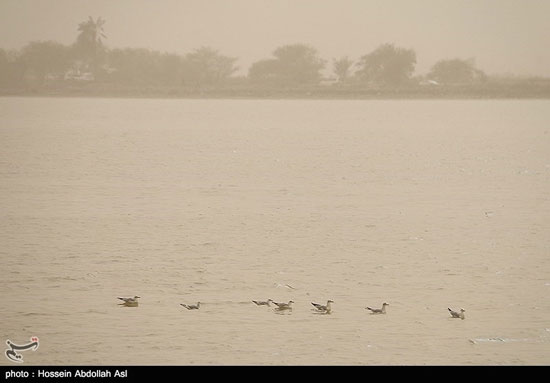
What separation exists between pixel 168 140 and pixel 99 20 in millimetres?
60488

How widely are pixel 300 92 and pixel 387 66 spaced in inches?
316

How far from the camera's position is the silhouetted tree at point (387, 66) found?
265 feet

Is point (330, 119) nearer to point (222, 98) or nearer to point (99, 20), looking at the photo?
point (222, 98)

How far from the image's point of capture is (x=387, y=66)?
8131 centimetres

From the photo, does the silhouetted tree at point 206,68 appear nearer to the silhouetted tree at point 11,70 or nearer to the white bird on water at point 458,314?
the silhouetted tree at point 11,70

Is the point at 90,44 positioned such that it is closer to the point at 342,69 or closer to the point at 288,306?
the point at 342,69

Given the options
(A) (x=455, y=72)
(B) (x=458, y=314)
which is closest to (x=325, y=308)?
(B) (x=458, y=314)

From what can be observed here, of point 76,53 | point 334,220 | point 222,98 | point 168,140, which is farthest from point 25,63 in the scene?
point 334,220

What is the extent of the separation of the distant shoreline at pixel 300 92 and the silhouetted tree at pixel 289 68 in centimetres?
325

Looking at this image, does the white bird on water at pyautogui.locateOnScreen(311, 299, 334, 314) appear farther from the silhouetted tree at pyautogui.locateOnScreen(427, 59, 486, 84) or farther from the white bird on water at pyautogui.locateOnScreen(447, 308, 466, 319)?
the silhouetted tree at pyautogui.locateOnScreen(427, 59, 486, 84)

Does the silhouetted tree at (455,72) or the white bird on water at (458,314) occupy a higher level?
the white bird on water at (458,314)

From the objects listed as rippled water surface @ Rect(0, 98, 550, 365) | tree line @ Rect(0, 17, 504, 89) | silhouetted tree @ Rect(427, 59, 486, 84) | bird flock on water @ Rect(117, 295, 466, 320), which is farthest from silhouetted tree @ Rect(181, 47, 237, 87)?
bird flock on water @ Rect(117, 295, 466, 320)

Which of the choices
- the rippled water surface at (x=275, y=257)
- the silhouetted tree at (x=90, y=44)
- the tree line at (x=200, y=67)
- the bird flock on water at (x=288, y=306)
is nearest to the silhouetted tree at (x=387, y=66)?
the tree line at (x=200, y=67)

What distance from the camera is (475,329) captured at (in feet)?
28.9
